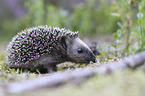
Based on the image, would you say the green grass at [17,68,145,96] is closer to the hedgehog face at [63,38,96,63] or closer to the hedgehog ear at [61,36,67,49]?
the hedgehog face at [63,38,96,63]

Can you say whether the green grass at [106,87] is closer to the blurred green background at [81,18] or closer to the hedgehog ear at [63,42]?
the hedgehog ear at [63,42]

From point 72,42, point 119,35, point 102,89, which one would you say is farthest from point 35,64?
point 102,89

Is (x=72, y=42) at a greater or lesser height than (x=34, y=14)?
lesser

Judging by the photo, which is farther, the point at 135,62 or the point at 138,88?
the point at 135,62

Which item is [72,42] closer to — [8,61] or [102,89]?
[8,61]

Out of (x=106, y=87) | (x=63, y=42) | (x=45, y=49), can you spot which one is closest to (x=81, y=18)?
(x=63, y=42)

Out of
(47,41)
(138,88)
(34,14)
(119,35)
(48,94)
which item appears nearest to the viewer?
(48,94)

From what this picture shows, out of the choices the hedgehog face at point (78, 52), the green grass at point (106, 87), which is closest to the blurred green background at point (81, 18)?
the hedgehog face at point (78, 52)

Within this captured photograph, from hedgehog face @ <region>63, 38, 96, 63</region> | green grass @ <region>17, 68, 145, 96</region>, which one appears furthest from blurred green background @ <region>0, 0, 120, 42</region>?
green grass @ <region>17, 68, 145, 96</region>

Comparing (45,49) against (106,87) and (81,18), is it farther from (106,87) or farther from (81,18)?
(81,18)
